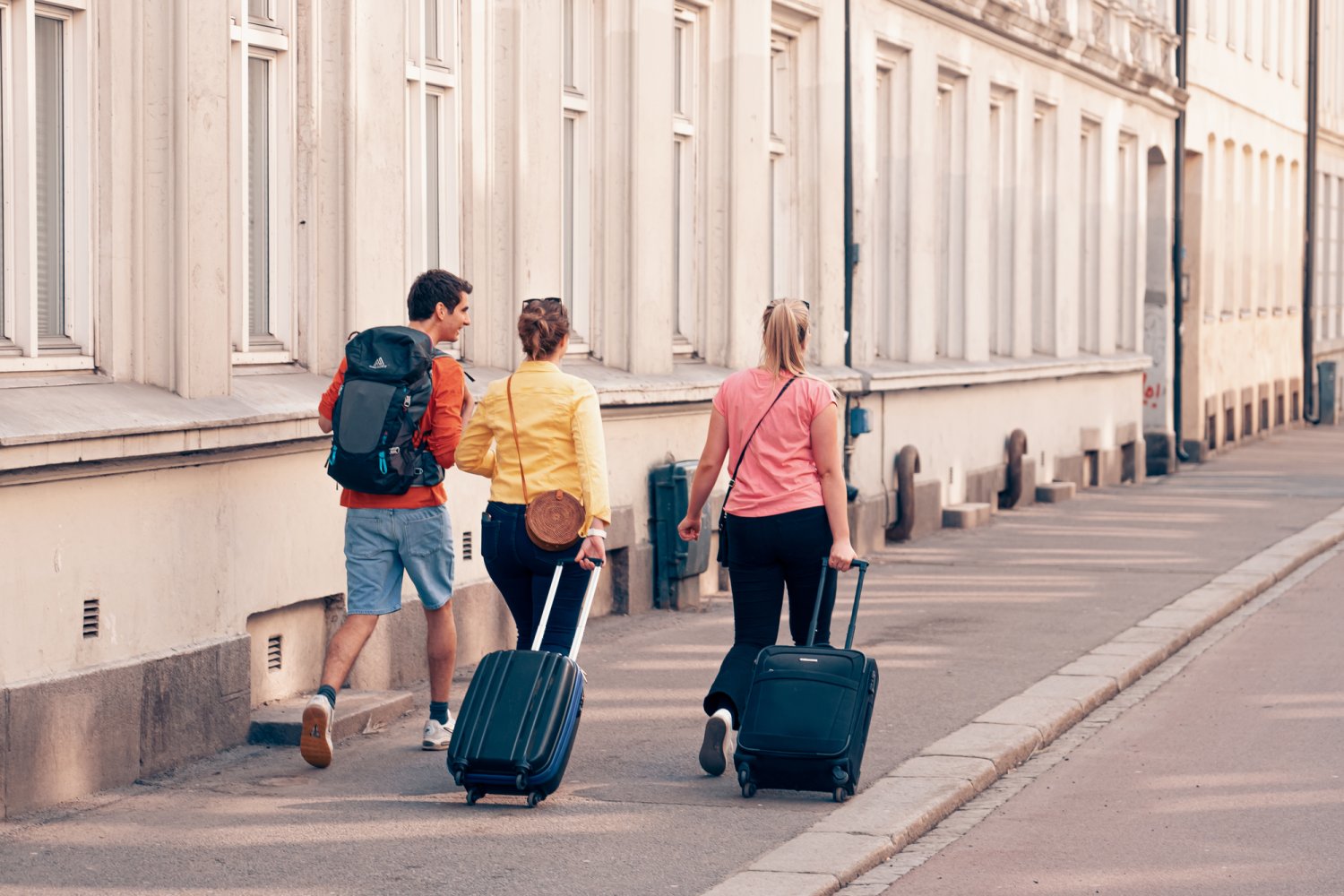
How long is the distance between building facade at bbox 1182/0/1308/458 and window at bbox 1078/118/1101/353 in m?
4.61

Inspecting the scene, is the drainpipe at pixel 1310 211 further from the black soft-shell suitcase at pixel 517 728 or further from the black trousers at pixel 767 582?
the black soft-shell suitcase at pixel 517 728

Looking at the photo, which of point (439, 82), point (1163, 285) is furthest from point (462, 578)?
point (1163, 285)

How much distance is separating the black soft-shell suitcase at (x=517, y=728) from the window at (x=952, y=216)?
1370cm

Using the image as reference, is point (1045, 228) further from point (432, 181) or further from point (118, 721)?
point (118, 721)

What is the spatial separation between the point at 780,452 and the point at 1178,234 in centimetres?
2284

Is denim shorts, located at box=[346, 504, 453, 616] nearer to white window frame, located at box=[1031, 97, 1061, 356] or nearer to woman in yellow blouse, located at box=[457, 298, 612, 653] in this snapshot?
woman in yellow blouse, located at box=[457, 298, 612, 653]

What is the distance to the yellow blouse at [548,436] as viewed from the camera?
8234 mm

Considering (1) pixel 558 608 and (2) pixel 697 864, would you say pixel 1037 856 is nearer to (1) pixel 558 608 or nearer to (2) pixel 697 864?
(2) pixel 697 864

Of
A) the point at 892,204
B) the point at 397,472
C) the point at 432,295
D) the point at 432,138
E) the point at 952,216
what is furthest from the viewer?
the point at 952,216

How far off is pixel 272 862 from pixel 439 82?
5758 millimetres

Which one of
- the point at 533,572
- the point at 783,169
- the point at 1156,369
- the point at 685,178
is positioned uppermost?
the point at 783,169

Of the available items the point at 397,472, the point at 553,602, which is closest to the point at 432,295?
the point at 397,472

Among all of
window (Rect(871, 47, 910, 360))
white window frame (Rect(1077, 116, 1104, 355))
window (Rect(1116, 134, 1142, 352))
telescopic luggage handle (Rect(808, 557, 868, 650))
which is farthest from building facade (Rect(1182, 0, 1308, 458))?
telescopic luggage handle (Rect(808, 557, 868, 650))

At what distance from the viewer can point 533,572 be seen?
832cm
